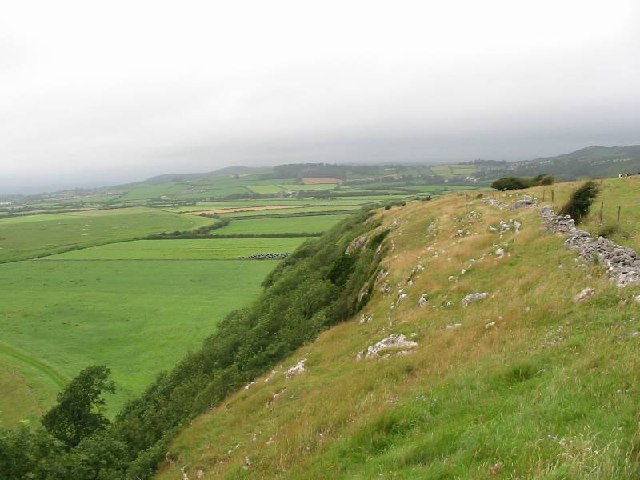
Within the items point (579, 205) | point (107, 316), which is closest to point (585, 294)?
point (579, 205)

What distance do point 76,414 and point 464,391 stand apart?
96.9ft

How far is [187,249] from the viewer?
127500 millimetres

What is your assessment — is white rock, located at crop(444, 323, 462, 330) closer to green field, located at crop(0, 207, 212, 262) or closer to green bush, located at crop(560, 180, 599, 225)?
green bush, located at crop(560, 180, 599, 225)

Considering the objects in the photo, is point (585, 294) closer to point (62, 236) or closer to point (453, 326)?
point (453, 326)

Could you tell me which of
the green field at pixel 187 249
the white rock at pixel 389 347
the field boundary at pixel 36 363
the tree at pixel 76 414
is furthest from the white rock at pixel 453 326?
the green field at pixel 187 249

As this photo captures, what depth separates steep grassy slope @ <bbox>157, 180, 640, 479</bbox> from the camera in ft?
29.9

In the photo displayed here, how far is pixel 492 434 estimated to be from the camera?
9820 mm

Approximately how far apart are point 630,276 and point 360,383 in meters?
11.5

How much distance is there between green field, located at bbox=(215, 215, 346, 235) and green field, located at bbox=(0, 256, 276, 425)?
44.9m

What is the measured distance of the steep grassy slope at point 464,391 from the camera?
912cm

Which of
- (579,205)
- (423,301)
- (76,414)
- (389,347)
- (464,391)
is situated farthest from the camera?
(579,205)

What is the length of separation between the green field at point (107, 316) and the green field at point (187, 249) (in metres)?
7.44

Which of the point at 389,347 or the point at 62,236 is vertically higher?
the point at 62,236

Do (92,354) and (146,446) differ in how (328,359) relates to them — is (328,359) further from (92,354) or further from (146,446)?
(92,354)
